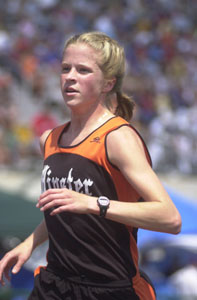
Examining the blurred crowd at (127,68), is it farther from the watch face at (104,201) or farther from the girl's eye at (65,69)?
the watch face at (104,201)

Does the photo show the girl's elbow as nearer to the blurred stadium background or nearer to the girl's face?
the girl's face

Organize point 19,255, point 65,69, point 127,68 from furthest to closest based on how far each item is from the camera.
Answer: point 127,68
point 19,255
point 65,69

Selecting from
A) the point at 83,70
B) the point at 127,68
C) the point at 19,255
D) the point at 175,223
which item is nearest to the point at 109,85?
the point at 83,70

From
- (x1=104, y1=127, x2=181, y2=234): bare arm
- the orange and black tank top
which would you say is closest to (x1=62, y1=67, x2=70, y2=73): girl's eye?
the orange and black tank top

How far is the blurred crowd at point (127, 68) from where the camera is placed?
9.41 m

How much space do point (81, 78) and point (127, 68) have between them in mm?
10234

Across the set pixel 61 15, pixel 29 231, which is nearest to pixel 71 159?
pixel 29 231

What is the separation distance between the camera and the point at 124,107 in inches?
95.6

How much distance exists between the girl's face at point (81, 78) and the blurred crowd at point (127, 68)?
6.48m

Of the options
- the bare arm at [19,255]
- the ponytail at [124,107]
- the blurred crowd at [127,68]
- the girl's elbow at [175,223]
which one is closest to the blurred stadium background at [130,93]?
the blurred crowd at [127,68]

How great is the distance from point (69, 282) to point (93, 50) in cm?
94

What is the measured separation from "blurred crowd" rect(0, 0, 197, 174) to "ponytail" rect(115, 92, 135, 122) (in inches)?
250

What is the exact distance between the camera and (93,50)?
2229 millimetres

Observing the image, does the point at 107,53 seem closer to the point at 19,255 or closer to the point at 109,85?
the point at 109,85
